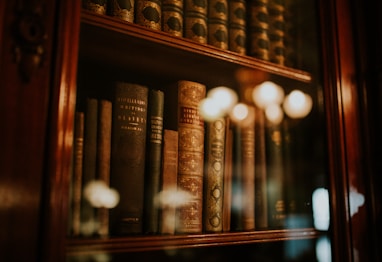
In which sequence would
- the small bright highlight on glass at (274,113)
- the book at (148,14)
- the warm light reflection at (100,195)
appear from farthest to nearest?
1. the small bright highlight on glass at (274,113)
2. the book at (148,14)
3. the warm light reflection at (100,195)

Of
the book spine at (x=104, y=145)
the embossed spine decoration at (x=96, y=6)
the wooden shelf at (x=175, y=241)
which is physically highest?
the embossed spine decoration at (x=96, y=6)

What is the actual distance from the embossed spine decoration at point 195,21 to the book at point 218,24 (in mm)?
18

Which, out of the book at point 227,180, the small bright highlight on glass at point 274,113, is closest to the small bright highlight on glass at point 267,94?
the small bright highlight on glass at point 274,113

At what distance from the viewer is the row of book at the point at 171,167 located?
663 millimetres

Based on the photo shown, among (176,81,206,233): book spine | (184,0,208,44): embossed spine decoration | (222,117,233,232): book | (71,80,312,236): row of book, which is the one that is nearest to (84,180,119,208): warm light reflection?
(71,80,312,236): row of book

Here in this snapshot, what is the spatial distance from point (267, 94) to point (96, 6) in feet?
1.51

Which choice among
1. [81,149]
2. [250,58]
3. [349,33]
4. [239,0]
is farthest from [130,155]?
[349,33]

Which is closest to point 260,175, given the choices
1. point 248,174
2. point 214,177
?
point 248,174

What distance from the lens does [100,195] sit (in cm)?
66

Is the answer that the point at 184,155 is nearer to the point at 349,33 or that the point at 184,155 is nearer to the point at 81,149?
the point at 81,149

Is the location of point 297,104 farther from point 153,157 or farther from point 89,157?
point 89,157

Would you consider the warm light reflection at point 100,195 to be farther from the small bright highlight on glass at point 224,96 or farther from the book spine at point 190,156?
the small bright highlight on glass at point 224,96

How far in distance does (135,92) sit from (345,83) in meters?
0.49

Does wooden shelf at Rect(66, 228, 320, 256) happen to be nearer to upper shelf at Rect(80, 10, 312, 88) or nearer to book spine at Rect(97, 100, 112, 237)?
book spine at Rect(97, 100, 112, 237)
